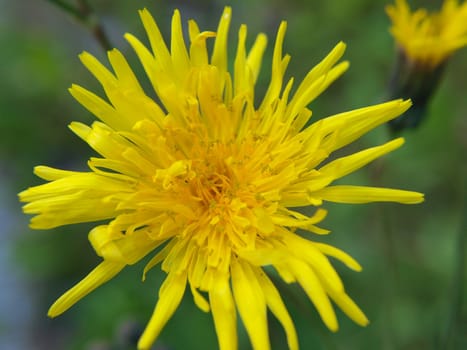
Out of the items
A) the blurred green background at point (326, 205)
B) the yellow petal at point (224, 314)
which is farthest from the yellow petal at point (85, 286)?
the blurred green background at point (326, 205)

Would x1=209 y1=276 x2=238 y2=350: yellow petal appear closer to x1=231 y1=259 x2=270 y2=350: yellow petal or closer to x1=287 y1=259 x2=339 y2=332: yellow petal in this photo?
x1=231 y1=259 x2=270 y2=350: yellow petal

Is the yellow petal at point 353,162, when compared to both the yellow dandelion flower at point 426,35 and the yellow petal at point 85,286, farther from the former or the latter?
the yellow dandelion flower at point 426,35

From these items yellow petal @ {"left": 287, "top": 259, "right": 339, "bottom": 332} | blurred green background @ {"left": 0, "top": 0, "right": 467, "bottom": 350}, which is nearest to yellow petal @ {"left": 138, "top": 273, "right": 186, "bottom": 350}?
yellow petal @ {"left": 287, "top": 259, "right": 339, "bottom": 332}

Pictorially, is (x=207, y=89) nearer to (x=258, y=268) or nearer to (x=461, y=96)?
(x=258, y=268)

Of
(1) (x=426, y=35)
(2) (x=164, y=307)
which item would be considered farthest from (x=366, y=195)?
(1) (x=426, y=35)

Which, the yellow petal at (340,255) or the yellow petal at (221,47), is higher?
the yellow petal at (221,47)

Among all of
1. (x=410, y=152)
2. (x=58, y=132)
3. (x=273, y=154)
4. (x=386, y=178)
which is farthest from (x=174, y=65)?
(x=58, y=132)

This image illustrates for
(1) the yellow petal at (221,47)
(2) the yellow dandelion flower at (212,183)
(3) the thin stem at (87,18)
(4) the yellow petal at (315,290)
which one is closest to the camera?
(4) the yellow petal at (315,290)
